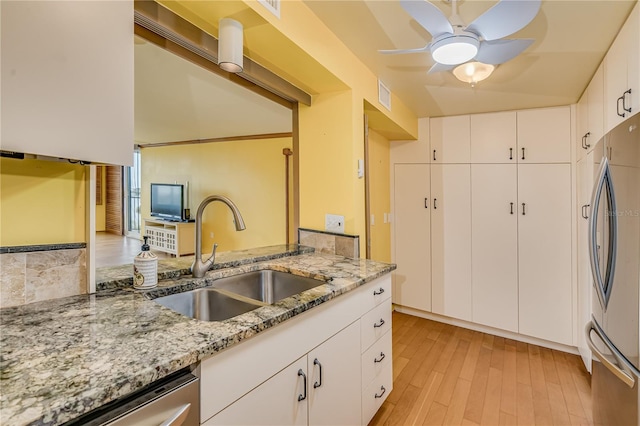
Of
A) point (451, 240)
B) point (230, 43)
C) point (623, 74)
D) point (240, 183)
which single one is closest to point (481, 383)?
point (451, 240)

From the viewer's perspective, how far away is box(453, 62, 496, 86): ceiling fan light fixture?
1826 mm

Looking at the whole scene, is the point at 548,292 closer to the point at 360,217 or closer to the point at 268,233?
the point at 360,217

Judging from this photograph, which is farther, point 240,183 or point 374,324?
point 240,183

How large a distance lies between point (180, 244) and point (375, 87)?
1996mm

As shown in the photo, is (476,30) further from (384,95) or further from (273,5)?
(384,95)

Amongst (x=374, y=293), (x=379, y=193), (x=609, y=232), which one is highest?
(x=379, y=193)

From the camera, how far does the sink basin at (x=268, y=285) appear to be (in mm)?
1588

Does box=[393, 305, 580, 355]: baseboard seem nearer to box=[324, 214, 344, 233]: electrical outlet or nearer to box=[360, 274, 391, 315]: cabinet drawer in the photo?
box=[360, 274, 391, 315]: cabinet drawer

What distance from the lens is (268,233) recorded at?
3.59m

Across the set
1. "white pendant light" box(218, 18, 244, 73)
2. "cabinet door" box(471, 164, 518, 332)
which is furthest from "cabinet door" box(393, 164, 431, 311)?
"white pendant light" box(218, 18, 244, 73)

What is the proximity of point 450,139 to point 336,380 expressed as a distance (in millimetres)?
2773

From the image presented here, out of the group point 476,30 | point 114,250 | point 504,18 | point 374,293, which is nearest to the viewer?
point 504,18

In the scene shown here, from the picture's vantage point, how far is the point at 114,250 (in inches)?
58.6

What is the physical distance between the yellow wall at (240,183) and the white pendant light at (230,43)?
2.23 meters
